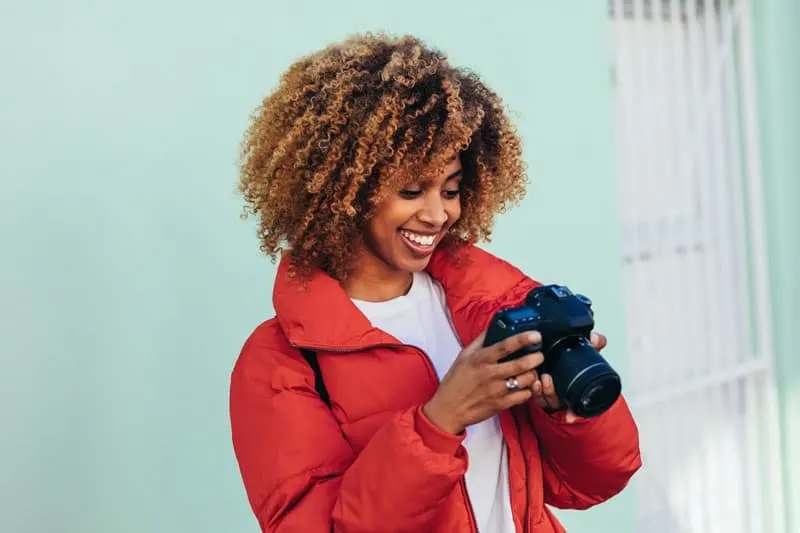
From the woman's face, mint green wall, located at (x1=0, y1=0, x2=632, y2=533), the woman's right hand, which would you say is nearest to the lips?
the woman's face

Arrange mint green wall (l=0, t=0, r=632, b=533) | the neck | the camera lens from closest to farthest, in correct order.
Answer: the camera lens → the neck → mint green wall (l=0, t=0, r=632, b=533)

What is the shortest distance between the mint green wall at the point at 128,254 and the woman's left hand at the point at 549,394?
0.77m

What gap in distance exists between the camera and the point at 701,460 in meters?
2.88

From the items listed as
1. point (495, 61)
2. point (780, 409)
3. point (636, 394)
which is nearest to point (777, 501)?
point (780, 409)

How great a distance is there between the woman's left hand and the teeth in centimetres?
25

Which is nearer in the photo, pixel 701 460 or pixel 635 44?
pixel 635 44

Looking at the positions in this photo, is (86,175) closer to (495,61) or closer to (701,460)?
(495,61)

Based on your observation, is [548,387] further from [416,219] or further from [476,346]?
[416,219]

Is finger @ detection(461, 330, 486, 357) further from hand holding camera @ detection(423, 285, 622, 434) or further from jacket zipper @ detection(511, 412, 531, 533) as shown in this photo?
jacket zipper @ detection(511, 412, 531, 533)

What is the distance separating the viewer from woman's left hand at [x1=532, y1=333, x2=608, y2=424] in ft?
3.76

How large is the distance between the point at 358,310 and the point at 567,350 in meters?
0.29

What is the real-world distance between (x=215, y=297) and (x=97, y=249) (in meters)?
0.23

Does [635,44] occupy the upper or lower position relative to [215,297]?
upper

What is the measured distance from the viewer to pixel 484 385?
112 centimetres
